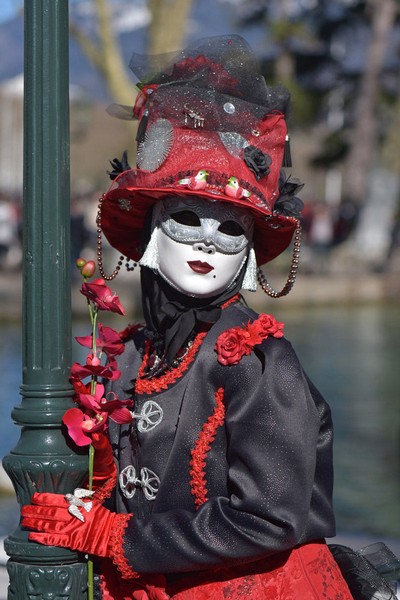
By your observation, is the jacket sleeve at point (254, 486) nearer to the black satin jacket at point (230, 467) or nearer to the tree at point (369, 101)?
the black satin jacket at point (230, 467)

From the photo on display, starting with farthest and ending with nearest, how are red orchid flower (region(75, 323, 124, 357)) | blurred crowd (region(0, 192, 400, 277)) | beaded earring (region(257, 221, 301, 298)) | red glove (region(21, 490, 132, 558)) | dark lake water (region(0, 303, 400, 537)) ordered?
blurred crowd (region(0, 192, 400, 277)), dark lake water (region(0, 303, 400, 537)), beaded earring (region(257, 221, 301, 298)), red orchid flower (region(75, 323, 124, 357)), red glove (region(21, 490, 132, 558))

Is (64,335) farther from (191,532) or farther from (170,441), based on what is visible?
(191,532)

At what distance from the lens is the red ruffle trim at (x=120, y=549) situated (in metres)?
2.70

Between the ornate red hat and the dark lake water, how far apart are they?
3524 millimetres

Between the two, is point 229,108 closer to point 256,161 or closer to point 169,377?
point 256,161

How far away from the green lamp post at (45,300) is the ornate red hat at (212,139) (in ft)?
0.57

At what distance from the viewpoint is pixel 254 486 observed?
103 inches

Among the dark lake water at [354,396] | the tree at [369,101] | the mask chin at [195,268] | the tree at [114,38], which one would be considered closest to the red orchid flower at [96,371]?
the mask chin at [195,268]

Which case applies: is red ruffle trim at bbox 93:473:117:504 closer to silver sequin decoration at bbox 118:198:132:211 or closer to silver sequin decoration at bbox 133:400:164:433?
silver sequin decoration at bbox 133:400:164:433

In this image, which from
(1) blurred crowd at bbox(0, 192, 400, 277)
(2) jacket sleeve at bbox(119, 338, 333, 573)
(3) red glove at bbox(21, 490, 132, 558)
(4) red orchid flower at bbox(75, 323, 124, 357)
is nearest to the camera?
(2) jacket sleeve at bbox(119, 338, 333, 573)

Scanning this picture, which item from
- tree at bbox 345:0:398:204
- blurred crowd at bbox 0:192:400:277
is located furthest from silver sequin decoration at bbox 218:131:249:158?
tree at bbox 345:0:398:204

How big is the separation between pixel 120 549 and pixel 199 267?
2.11ft

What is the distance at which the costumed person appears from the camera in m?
2.63

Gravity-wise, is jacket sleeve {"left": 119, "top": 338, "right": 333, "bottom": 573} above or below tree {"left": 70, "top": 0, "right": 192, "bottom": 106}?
below
